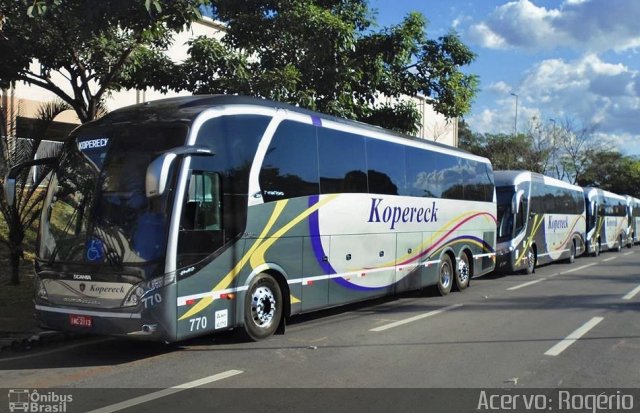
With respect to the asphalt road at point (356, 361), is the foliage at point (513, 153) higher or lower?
higher

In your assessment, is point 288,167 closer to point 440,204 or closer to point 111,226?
point 111,226

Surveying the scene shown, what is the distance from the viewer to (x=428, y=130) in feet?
145

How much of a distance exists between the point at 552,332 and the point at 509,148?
43244mm

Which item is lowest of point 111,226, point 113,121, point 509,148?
point 111,226

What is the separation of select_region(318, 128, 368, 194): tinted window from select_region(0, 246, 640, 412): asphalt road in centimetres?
237

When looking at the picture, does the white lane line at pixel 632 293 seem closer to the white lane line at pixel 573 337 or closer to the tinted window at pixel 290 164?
the white lane line at pixel 573 337

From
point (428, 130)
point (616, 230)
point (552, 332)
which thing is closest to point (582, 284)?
point (552, 332)

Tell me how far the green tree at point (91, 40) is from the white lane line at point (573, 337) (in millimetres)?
6865

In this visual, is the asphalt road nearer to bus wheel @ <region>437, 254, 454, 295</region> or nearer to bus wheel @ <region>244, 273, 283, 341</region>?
bus wheel @ <region>244, 273, 283, 341</region>

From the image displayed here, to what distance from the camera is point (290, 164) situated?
28.7 feet

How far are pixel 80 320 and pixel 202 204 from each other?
2029 millimetres

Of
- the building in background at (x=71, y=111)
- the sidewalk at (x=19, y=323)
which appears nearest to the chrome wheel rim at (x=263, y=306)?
the sidewalk at (x=19, y=323)

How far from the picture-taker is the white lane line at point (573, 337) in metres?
7.66
